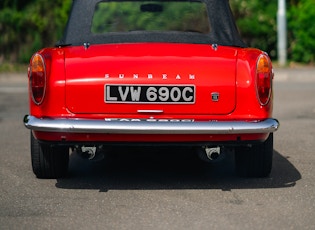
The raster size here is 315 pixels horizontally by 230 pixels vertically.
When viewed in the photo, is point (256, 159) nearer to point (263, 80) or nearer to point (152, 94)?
point (263, 80)

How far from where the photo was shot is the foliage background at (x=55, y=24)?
20969 mm

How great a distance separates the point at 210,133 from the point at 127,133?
0.57 m

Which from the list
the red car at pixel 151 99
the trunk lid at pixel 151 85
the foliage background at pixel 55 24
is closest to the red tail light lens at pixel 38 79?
the red car at pixel 151 99

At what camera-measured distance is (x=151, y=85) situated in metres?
6.62

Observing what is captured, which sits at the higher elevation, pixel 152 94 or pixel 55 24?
pixel 152 94

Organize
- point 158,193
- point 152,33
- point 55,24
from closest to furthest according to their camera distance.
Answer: point 158,193 → point 152,33 → point 55,24

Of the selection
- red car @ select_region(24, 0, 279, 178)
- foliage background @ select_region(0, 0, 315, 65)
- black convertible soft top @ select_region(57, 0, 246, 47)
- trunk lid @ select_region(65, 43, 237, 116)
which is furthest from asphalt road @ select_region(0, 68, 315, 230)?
foliage background @ select_region(0, 0, 315, 65)

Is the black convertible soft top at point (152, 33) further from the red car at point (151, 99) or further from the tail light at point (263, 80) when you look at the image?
the tail light at point (263, 80)

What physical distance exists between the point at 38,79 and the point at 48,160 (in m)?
0.72

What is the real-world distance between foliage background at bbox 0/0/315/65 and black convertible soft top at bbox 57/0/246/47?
13.4 m

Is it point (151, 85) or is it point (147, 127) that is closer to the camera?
point (147, 127)

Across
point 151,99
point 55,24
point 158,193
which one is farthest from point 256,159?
point 55,24

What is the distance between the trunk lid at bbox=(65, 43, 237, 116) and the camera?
21.7 ft

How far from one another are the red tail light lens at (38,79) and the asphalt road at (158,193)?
672mm
